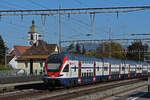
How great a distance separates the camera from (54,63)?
2464 cm

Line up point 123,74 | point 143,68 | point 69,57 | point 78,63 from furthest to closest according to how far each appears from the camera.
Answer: point 143,68 < point 123,74 < point 78,63 < point 69,57

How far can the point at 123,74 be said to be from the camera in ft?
148

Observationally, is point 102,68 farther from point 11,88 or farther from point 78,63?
point 11,88

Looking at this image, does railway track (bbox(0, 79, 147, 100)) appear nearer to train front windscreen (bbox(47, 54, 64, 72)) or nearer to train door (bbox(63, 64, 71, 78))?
train door (bbox(63, 64, 71, 78))

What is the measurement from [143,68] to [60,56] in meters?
37.7

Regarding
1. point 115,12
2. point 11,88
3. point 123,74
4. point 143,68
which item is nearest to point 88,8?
point 115,12

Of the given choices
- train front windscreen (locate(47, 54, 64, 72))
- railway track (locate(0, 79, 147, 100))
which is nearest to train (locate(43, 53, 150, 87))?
train front windscreen (locate(47, 54, 64, 72))

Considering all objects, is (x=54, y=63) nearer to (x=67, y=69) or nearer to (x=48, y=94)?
(x=67, y=69)

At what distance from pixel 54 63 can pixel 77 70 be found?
334cm

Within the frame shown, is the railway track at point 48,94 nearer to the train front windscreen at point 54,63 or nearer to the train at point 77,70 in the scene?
the train at point 77,70

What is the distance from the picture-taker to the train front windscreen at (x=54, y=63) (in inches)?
959

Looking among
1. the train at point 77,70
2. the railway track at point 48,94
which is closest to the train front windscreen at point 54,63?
the train at point 77,70

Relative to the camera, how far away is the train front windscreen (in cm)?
2436

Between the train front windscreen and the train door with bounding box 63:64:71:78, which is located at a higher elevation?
the train front windscreen
